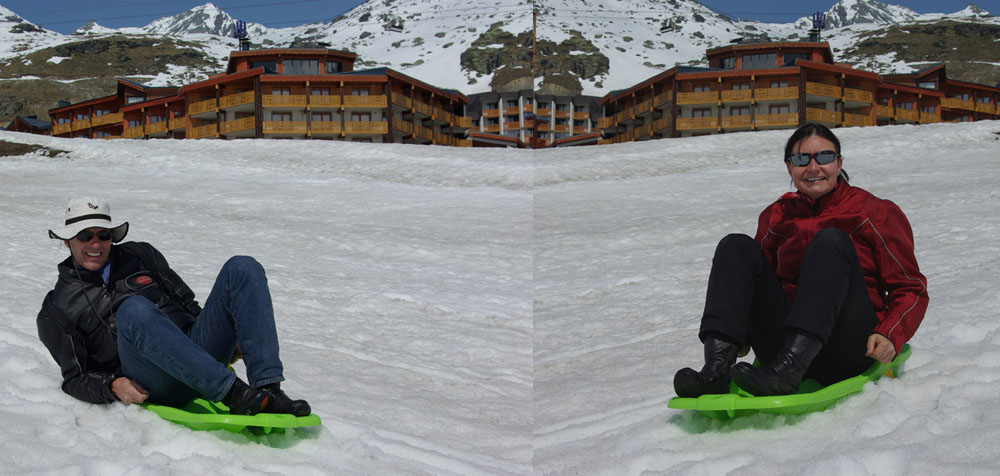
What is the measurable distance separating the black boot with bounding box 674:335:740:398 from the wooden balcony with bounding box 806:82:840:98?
165ft

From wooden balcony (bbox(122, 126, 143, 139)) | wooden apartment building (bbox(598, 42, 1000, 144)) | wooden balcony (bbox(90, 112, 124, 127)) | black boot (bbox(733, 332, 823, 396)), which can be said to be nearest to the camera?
black boot (bbox(733, 332, 823, 396))

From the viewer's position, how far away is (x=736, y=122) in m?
50.1

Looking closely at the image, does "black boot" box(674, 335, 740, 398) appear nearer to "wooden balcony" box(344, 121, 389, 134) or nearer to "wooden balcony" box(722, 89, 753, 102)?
"wooden balcony" box(344, 121, 389, 134)

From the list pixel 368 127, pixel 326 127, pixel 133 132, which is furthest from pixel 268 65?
pixel 133 132

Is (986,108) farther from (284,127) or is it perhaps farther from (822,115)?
(284,127)

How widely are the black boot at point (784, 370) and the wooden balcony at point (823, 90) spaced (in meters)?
50.4

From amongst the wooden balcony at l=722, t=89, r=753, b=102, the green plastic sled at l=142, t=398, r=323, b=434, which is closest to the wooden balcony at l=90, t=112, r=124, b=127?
the wooden balcony at l=722, t=89, r=753, b=102

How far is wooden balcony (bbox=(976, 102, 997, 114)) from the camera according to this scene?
6969 cm

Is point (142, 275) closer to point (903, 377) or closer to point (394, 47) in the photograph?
point (903, 377)

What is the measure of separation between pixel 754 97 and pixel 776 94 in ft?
4.54

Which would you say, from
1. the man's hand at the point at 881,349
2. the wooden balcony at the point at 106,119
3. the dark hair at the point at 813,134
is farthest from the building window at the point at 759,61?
the man's hand at the point at 881,349

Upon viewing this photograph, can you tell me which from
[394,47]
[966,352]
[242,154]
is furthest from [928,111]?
[394,47]

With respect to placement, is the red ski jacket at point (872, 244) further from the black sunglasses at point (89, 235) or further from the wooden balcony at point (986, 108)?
the wooden balcony at point (986, 108)

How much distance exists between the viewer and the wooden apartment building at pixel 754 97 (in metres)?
50.1
